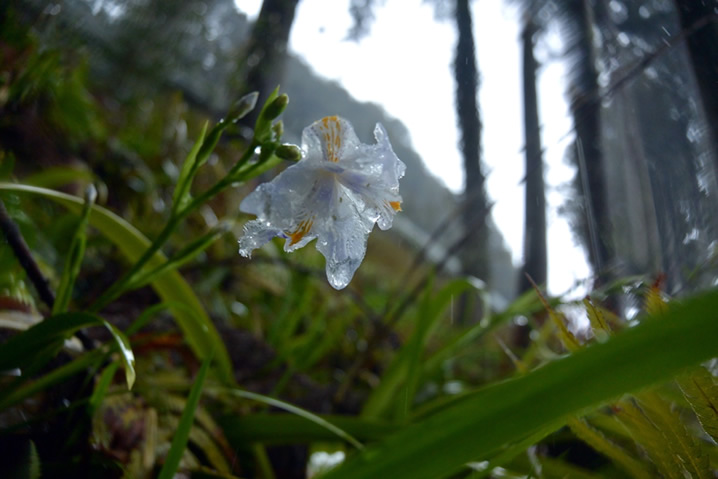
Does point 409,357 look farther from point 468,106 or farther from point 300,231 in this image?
point 300,231

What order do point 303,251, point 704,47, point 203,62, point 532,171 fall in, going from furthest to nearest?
1. point 303,251
2. point 203,62
3. point 532,171
4. point 704,47

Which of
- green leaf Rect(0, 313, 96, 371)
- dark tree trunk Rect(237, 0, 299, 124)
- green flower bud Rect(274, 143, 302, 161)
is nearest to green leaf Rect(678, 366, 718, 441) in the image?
green flower bud Rect(274, 143, 302, 161)

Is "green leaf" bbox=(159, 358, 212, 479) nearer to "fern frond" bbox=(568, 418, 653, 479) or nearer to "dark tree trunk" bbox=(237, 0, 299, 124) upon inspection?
"fern frond" bbox=(568, 418, 653, 479)

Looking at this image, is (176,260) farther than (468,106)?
No

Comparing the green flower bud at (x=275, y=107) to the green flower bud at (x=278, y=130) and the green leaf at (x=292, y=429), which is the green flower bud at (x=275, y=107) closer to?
the green flower bud at (x=278, y=130)

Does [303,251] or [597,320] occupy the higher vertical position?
[303,251]

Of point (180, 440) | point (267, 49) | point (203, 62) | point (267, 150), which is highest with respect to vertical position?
point (203, 62)

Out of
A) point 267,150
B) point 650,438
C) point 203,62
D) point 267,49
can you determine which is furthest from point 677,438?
point 203,62
